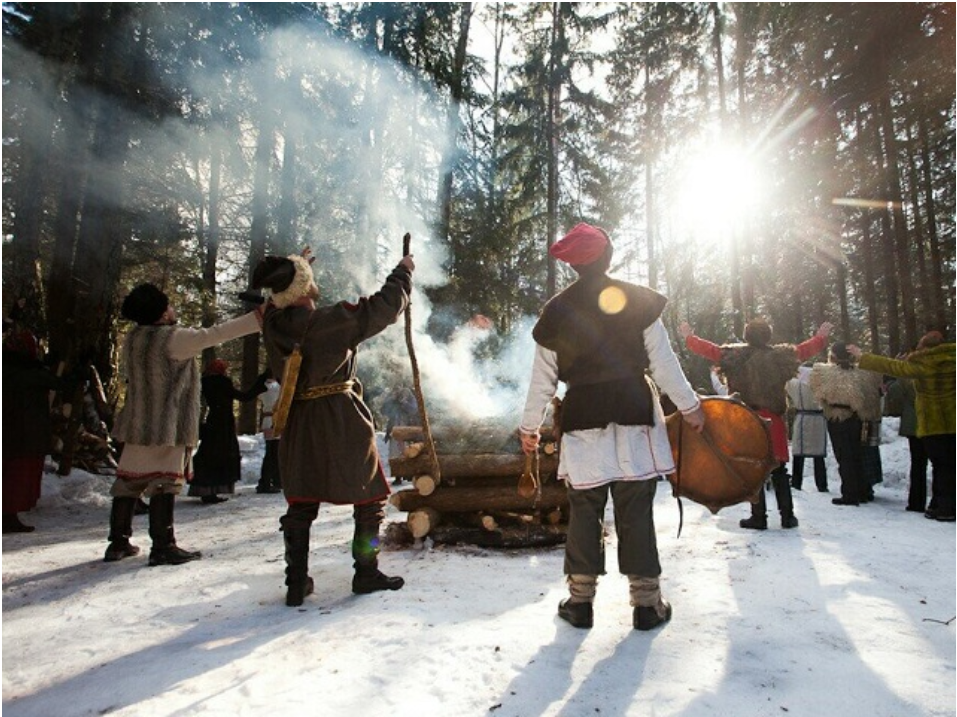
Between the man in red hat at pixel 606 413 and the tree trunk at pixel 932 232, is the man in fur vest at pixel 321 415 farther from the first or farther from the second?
the tree trunk at pixel 932 232

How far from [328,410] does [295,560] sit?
0.95m

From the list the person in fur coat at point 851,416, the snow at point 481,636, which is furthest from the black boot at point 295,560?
the person in fur coat at point 851,416

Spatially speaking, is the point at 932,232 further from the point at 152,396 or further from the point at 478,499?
the point at 152,396

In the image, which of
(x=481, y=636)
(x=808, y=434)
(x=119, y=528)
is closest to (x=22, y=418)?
(x=119, y=528)

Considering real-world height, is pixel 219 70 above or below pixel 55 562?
above

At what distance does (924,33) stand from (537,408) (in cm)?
1397

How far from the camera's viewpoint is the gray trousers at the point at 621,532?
3.08 m

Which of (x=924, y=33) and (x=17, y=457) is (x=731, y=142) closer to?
(x=924, y=33)

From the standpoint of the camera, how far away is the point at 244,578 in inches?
166

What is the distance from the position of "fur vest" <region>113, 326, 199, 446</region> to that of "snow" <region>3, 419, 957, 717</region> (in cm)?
102

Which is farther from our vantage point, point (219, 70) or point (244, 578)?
point (219, 70)

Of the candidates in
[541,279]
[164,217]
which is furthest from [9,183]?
[541,279]

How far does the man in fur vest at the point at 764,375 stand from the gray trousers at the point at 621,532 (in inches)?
110

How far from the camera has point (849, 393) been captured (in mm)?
7570
